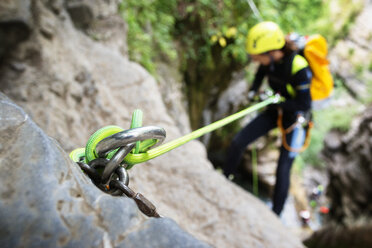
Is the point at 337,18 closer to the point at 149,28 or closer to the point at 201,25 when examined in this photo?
the point at 201,25

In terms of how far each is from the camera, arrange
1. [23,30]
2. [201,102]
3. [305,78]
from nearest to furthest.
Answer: [23,30] < [305,78] < [201,102]

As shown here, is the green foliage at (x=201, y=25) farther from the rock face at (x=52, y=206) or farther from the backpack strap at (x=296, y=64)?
the rock face at (x=52, y=206)

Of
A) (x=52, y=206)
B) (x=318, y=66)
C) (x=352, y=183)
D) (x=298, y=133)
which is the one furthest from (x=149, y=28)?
(x=352, y=183)

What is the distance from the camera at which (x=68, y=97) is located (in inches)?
76.7

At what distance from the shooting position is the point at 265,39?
8.39 ft

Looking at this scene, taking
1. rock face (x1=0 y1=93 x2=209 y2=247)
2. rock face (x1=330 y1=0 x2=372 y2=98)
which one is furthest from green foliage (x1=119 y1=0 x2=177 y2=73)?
rock face (x1=330 y1=0 x2=372 y2=98)

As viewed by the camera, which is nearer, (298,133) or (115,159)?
(115,159)

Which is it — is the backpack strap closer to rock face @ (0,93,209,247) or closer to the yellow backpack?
the yellow backpack

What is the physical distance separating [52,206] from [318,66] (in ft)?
9.28

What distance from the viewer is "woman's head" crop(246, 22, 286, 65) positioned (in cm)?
256

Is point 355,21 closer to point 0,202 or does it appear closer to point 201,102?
point 201,102

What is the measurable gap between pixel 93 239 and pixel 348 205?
23.4 ft

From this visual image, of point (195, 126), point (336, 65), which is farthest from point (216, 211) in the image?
point (336, 65)

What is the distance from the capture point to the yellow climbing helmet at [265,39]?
101 inches
